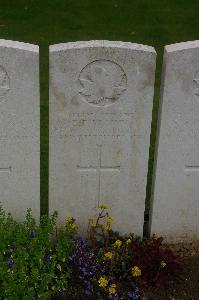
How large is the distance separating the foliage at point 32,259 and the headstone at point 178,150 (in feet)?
2.99

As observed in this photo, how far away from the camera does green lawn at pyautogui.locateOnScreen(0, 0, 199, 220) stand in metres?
9.67

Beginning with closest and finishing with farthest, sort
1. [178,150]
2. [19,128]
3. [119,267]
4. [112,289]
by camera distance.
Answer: [112,289] < [19,128] < [119,267] < [178,150]

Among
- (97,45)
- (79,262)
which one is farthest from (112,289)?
(97,45)

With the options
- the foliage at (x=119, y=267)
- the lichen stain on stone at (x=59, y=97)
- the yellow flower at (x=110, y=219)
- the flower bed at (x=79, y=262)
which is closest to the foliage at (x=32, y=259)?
the flower bed at (x=79, y=262)

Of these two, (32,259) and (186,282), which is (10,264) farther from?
(186,282)

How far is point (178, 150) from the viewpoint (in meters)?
4.86

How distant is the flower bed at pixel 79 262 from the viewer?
4328 mm

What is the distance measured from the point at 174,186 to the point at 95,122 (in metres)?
0.95

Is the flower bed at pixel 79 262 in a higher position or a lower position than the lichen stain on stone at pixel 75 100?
lower

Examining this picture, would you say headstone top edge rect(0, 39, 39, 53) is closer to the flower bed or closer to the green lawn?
the flower bed

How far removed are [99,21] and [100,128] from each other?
242 inches

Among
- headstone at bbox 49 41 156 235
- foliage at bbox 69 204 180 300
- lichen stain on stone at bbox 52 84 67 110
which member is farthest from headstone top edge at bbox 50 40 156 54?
foliage at bbox 69 204 180 300

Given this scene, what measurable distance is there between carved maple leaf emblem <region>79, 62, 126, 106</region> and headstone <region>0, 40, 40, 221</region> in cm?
39

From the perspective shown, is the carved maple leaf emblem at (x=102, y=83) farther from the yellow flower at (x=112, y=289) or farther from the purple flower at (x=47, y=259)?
the yellow flower at (x=112, y=289)
